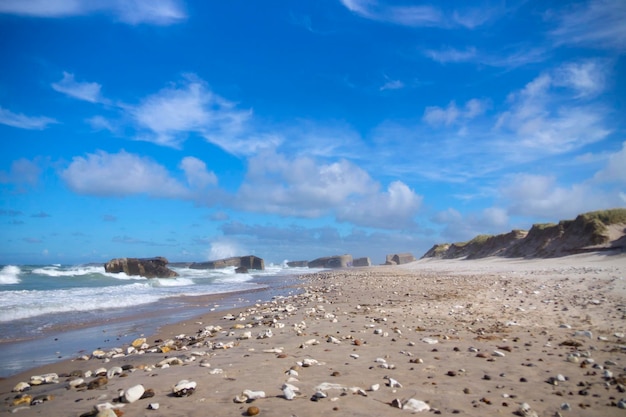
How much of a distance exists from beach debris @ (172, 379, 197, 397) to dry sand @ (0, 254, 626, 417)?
0.29 feet

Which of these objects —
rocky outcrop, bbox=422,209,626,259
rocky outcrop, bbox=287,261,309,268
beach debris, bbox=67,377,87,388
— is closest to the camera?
beach debris, bbox=67,377,87,388

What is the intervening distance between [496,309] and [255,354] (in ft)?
25.7

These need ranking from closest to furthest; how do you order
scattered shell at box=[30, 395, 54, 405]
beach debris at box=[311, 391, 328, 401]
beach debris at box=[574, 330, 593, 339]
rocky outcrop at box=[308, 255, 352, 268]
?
beach debris at box=[311, 391, 328, 401], scattered shell at box=[30, 395, 54, 405], beach debris at box=[574, 330, 593, 339], rocky outcrop at box=[308, 255, 352, 268]

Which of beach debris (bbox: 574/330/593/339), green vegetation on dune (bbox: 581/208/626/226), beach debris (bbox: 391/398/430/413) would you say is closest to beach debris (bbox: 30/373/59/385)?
beach debris (bbox: 391/398/430/413)

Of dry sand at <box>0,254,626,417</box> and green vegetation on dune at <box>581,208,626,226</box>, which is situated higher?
green vegetation on dune at <box>581,208,626,226</box>

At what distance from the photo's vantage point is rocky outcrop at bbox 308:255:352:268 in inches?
4658

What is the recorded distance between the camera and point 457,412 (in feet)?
13.0

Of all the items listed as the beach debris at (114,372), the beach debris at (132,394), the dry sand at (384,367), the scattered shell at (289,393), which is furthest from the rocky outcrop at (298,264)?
the scattered shell at (289,393)

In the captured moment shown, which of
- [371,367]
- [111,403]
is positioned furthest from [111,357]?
[371,367]

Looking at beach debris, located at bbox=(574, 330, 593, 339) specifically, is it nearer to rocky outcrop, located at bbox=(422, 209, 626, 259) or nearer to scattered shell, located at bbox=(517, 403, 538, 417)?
scattered shell, located at bbox=(517, 403, 538, 417)

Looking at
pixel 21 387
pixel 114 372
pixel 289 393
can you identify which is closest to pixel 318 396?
pixel 289 393

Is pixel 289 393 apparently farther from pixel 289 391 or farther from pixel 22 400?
pixel 22 400

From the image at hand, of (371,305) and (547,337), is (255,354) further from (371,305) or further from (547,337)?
(371,305)

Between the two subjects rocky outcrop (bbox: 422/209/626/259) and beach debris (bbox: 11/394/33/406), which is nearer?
beach debris (bbox: 11/394/33/406)
